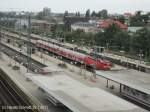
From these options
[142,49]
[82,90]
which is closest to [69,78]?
[82,90]

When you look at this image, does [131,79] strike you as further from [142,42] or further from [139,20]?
[139,20]

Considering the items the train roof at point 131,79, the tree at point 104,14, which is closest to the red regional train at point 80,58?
the train roof at point 131,79

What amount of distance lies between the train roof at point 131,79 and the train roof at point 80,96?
230 cm

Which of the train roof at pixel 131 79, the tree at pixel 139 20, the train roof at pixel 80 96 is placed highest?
the tree at pixel 139 20

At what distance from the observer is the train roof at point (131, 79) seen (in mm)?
23005

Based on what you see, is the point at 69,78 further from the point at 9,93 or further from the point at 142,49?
the point at 142,49

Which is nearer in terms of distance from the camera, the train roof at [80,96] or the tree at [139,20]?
the train roof at [80,96]

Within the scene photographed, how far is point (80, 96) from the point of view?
68.9 ft

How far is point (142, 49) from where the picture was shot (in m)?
50.4

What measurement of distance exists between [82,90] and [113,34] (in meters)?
40.2

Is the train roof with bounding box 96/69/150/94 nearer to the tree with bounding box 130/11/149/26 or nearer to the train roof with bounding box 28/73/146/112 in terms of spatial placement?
the train roof with bounding box 28/73/146/112

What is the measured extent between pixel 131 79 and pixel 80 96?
589 centimetres

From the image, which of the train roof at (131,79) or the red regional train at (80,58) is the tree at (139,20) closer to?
the red regional train at (80,58)

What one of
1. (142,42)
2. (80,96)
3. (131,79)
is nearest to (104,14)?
(142,42)
